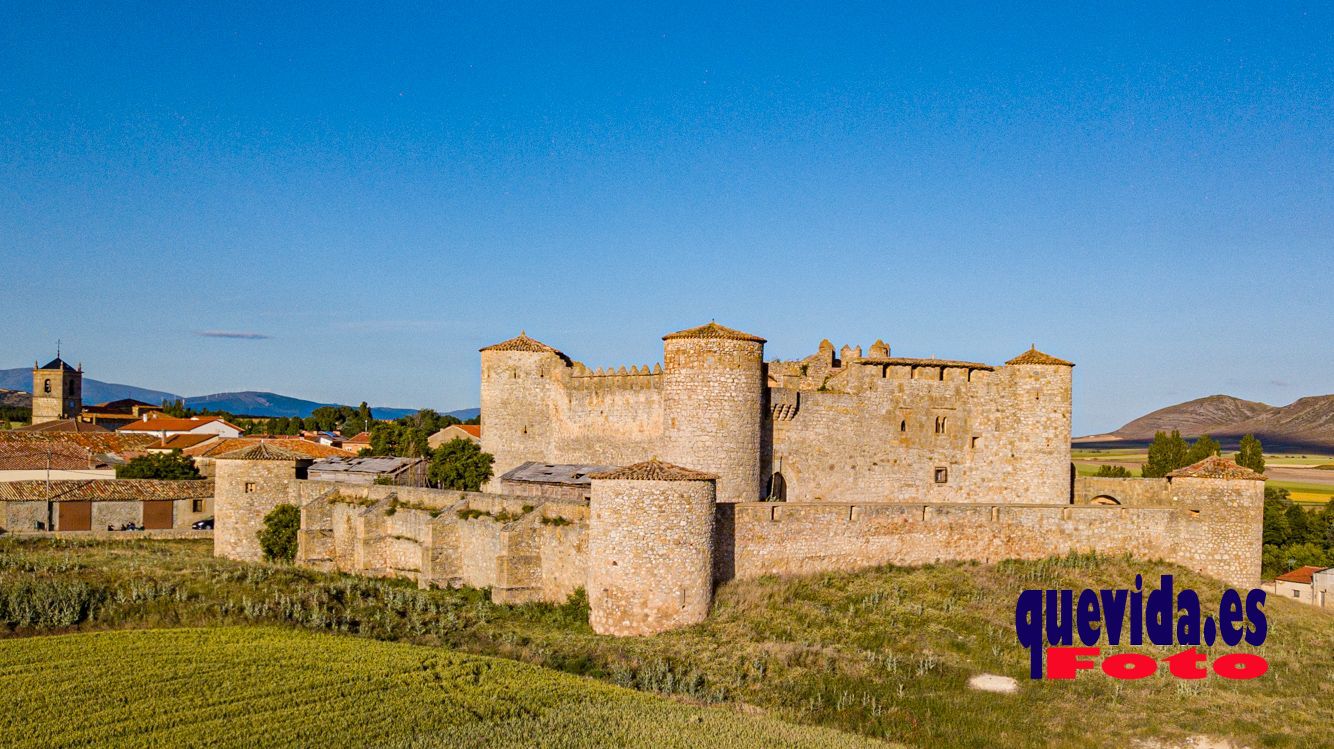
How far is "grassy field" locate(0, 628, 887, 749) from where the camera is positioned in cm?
1415

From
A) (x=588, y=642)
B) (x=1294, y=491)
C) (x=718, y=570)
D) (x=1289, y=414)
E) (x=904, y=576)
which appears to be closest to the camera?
(x=588, y=642)

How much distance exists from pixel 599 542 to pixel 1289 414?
201 meters

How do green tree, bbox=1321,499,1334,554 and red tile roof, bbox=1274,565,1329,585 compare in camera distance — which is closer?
red tile roof, bbox=1274,565,1329,585

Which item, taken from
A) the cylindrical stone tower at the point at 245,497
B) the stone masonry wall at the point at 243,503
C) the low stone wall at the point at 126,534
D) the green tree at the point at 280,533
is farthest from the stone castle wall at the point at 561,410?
the low stone wall at the point at 126,534

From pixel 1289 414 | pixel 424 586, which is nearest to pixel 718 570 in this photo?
pixel 424 586

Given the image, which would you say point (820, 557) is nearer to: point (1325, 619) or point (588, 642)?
point (588, 642)

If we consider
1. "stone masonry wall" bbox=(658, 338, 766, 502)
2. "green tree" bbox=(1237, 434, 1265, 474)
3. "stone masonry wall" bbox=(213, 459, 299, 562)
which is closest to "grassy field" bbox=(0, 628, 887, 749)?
"stone masonry wall" bbox=(658, 338, 766, 502)

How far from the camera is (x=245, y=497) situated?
30641 millimetres

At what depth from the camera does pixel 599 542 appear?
21.6 metres

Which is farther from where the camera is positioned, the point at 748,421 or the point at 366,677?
the point at 748,421

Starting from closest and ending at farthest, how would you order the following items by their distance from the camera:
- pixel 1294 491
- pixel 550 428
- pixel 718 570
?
pixel 718 570 → pixel 550 428 → pixel 1294 491

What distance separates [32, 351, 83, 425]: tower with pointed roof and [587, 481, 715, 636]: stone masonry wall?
91.7 m

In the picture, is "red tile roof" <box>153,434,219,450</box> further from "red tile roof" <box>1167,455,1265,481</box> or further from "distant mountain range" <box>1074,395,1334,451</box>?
"distant mountain range" <box>1074,395,1334,451</box>

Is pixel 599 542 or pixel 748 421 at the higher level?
pixel 748 421
